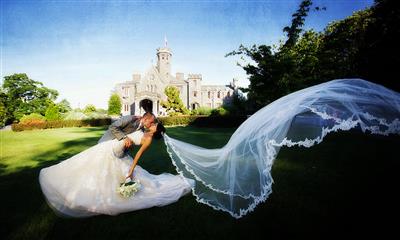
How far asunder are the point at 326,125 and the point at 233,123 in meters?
23.6

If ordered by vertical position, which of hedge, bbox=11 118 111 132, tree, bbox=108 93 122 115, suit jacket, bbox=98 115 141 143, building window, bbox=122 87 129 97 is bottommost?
hedge, bbox=11 118 111 132

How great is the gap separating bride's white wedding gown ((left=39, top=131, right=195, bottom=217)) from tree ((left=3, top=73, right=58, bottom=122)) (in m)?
55.0

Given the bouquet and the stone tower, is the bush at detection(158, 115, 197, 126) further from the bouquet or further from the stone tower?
the stone tower

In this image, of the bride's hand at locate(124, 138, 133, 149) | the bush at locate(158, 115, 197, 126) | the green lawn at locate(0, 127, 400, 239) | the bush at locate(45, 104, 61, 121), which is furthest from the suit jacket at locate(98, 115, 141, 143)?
the bush at locate(45, 104, 61, 121)

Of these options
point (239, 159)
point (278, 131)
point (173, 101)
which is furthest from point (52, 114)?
point (278, 131)

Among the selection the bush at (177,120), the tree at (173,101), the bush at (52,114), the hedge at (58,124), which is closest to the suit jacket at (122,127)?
the bush at (177,120)

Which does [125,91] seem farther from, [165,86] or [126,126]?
[126,126]

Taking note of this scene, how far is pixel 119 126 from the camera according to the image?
547cm

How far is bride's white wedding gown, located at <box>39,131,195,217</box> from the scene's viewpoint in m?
4.90

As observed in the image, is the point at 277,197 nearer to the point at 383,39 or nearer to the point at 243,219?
the point at 243,219

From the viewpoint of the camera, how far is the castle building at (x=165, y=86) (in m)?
59.5

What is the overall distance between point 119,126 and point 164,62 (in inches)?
2402

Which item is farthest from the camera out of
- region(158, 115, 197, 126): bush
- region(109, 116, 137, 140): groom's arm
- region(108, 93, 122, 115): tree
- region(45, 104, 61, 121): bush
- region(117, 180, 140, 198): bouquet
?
region(108, 93, 122, 115): tree

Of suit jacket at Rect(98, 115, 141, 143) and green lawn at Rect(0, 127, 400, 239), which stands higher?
suit jacket at Rect(98, 115, 141, 143)
